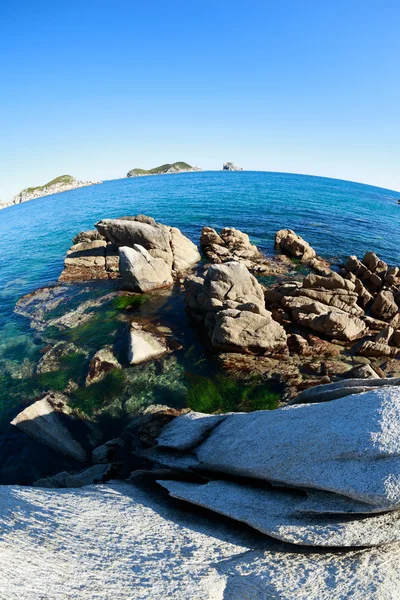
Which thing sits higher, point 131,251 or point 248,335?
point 131,251

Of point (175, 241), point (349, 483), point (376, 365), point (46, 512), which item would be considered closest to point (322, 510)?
point (349, 483)

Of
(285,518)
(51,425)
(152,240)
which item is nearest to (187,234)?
(152,240)

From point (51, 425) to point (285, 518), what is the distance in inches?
416

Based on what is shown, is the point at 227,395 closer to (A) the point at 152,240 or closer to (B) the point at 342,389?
(B) the point at 342,389

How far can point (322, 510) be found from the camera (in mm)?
6211

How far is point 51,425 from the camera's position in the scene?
13016mm

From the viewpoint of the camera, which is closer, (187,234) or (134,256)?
(134,256)

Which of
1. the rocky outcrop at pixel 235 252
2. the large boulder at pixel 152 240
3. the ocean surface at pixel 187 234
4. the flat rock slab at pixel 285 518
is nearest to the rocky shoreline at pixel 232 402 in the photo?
the flat rock slab at pixel 285 518

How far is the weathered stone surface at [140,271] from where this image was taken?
81.1ft

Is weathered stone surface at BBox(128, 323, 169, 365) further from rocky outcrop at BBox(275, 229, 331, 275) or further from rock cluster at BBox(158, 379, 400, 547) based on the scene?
rocky outcrop at BBox(275, 229, 331, 275)

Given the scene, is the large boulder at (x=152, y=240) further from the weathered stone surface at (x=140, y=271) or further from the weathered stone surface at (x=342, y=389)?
the weathered stone surface at (x=342, y=389)

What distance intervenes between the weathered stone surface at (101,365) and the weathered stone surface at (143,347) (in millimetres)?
1023

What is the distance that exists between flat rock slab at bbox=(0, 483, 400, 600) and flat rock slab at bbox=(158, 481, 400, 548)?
1.00ft

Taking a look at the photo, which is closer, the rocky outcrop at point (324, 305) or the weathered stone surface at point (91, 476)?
the weathered stone surface at point (91, 476)
